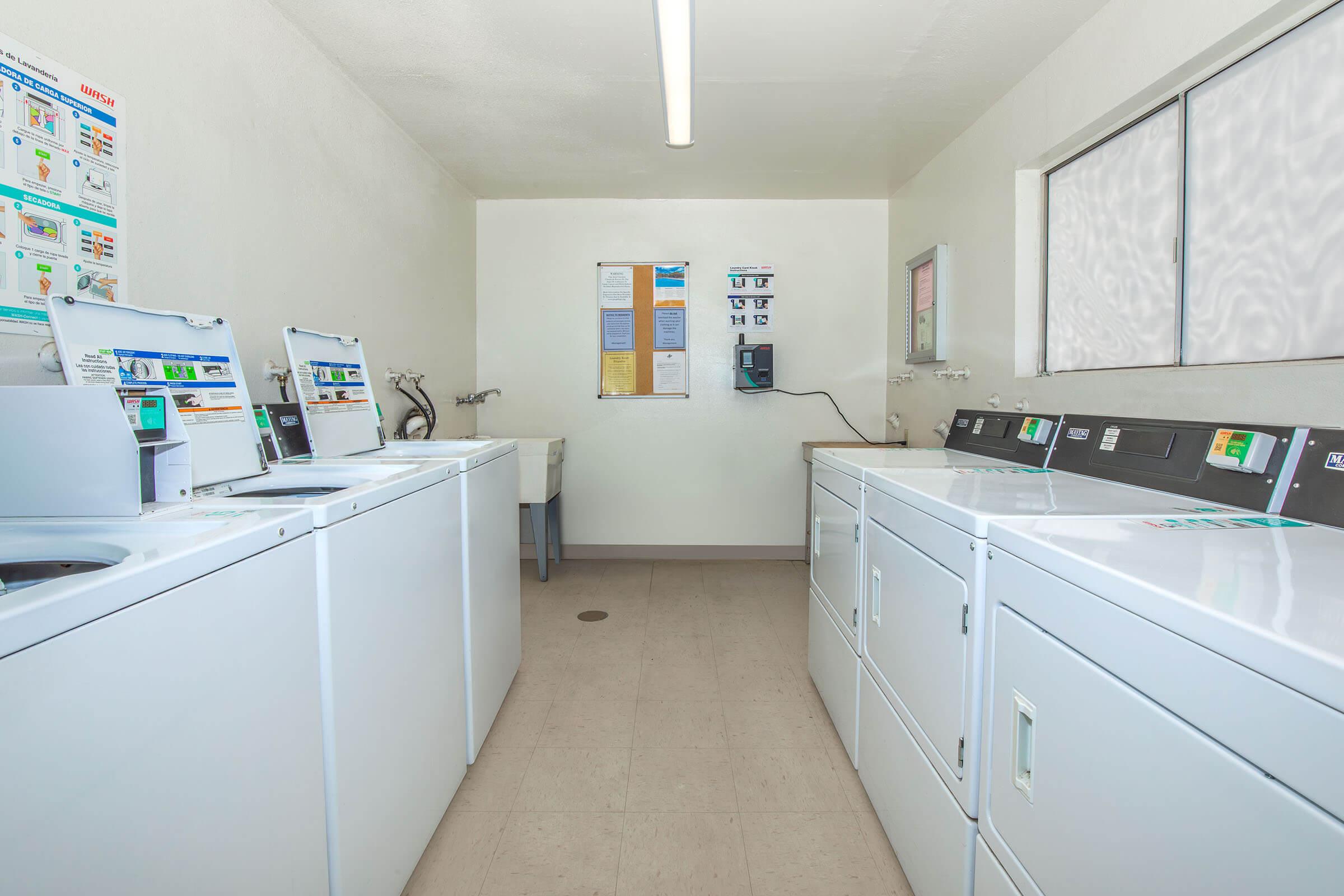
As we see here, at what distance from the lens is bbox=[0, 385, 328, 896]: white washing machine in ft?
1.88

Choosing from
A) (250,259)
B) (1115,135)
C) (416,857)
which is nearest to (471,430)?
(250,259)

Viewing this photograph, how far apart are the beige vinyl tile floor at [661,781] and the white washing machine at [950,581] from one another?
0.19m

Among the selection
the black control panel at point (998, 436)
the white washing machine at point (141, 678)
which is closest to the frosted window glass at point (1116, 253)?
the black control panel at point (998, 436)

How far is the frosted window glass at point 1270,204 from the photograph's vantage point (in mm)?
1406

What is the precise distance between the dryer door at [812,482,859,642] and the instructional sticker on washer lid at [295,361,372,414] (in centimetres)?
166

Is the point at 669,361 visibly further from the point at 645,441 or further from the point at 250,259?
the point at 250,259

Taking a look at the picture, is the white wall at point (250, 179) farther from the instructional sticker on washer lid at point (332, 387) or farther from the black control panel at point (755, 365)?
the black control panel at point (755, 365)

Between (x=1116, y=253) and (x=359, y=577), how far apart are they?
237cm

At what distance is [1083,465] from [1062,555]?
1085 mm

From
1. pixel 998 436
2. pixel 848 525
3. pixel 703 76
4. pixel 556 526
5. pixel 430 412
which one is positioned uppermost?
pixel 703 76

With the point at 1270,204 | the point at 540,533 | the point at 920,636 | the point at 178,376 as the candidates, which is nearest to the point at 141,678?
the point at 178,376

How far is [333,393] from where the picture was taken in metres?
2.12

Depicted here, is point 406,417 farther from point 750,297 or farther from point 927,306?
point 927,306

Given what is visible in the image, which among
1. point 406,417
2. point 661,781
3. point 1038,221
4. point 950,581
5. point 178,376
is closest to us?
point 950,581
